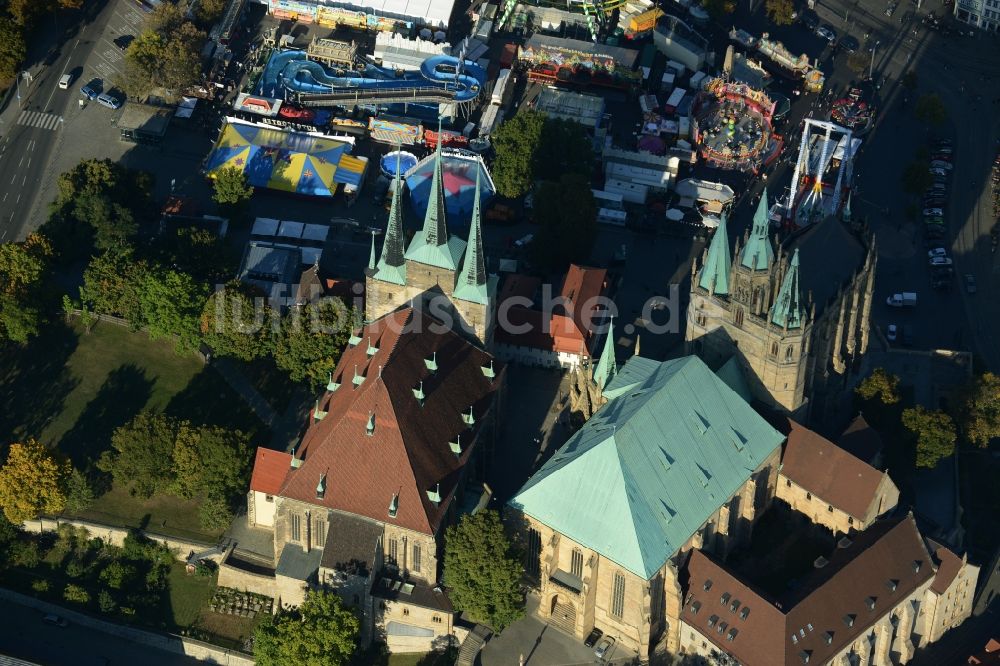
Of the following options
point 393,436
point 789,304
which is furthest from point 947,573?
point 393,436

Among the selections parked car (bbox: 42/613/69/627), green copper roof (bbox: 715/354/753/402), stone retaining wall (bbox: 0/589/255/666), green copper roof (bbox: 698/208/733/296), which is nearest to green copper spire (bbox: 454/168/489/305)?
green copper roof (bbox: 698/208/733/296)

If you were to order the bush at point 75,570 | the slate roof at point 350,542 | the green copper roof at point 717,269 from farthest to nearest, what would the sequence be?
the green copper roof at point 717,269 → the bush at point 75,570 → the slate roof at point 350,542

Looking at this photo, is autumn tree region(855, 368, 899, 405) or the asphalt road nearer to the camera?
the asphalt road

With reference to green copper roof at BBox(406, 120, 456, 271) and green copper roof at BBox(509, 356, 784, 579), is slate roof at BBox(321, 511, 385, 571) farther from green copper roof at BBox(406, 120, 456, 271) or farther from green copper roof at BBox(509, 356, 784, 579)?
green copper roof at BBox(406, 120, 456, 271)

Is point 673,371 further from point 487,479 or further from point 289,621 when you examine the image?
point 289,621

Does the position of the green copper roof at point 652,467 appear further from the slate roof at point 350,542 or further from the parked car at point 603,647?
the slate roof at point 350,542

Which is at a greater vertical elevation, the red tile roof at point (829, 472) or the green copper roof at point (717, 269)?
the green copper roof at point (717, 269)

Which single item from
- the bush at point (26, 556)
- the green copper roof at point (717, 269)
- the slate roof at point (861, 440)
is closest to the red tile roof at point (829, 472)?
the slate roof at point (861, 440)

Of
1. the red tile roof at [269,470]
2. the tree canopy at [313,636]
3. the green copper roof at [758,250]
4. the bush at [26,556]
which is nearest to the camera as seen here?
the tree canopy at [313,636]
